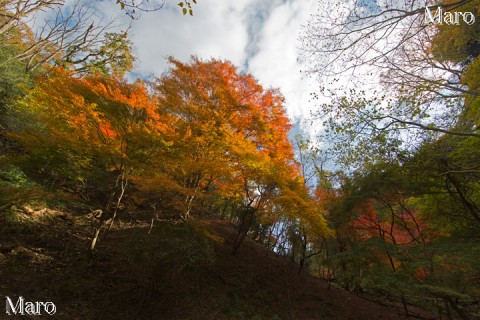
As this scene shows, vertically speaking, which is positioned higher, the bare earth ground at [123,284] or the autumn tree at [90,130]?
the autumn tree at [90,130]

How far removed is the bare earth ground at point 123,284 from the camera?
21.1ft

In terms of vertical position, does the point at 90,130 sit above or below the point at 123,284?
above

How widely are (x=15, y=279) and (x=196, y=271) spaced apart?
5.87 meters

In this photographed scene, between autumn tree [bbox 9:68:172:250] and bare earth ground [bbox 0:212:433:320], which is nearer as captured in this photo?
bare earth ground [bbox 0:212:433:320]

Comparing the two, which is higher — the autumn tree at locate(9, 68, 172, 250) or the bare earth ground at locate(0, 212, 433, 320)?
the autumn tree at locate(9, 68, 172, 250)

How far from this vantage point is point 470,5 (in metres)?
6.11

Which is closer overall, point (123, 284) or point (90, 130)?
point (90, 130)

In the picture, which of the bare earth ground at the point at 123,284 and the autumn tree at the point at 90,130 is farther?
the autumn tree at the point at 90,130

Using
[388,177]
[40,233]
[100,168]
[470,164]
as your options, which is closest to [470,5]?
[470,164]

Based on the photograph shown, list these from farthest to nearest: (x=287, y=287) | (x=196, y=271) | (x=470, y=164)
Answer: (x=287, y=287), (x=196, y=271), (x=470, y=164)

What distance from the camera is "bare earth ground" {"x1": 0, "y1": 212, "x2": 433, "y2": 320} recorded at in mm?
6434

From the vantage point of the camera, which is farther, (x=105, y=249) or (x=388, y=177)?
(x=105, y=249)

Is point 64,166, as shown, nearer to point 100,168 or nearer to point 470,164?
point 100,168

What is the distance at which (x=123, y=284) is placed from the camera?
765 cm
